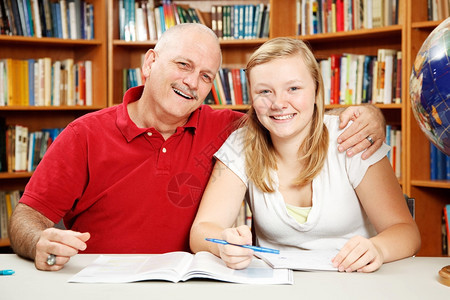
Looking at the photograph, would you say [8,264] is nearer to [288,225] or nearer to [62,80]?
[288,225]

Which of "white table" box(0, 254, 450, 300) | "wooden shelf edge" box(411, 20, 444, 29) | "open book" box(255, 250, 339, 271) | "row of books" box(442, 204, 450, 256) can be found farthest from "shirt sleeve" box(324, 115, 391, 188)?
"row of books" box(442, 204, 450, 256)

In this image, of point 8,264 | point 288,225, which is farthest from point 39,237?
point 288,225

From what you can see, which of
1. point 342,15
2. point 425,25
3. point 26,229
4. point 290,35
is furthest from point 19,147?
point 425,25

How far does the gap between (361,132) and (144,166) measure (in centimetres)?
72

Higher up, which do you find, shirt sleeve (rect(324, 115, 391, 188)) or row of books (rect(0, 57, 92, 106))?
row of books (rect(0, 57, 92, 106))

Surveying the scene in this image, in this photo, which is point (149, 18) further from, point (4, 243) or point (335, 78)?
point (4, 243)

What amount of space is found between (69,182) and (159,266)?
2.01 ft

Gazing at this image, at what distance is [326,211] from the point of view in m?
1.62

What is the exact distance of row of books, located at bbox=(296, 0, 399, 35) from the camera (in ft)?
10.3

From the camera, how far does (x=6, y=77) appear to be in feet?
11.4

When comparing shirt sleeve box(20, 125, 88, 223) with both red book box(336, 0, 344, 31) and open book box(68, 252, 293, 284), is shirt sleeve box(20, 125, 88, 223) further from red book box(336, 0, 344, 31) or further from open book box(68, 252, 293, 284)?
red book box(336, 0, 344, 31)

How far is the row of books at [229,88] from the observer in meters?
3.62

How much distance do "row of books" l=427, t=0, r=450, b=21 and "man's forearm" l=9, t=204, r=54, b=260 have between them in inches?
93.1

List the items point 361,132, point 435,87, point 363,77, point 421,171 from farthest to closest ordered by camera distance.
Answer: point 363,77
point 421,171
point 361,132
point 435,87
